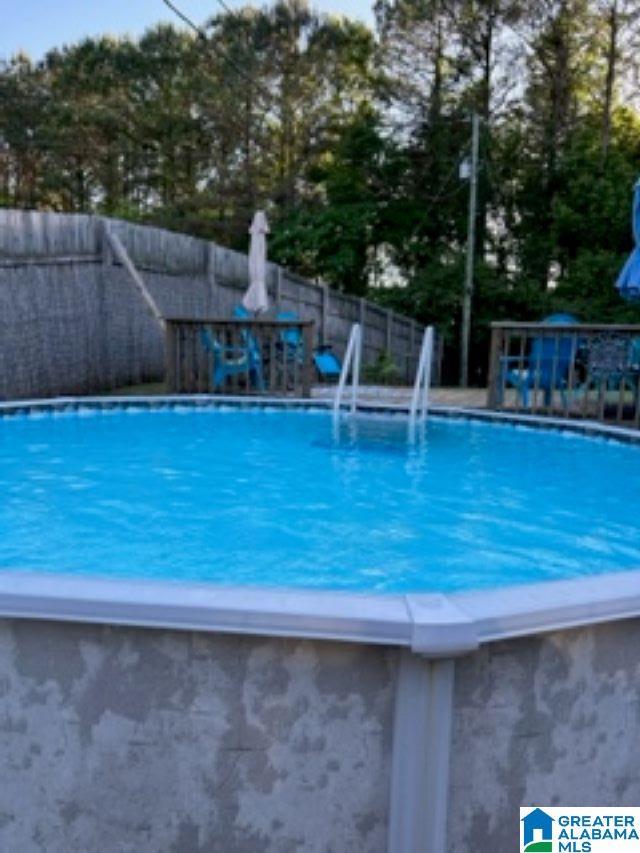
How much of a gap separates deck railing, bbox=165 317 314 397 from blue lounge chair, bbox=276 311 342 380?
0.04ft

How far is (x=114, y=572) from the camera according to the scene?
139 inches

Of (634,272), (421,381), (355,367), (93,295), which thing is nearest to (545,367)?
(634,272)

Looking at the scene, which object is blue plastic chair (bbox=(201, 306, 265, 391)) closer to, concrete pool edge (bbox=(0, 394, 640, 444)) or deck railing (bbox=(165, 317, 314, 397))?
deck railing (bbox=(165, 317, 314, 397))

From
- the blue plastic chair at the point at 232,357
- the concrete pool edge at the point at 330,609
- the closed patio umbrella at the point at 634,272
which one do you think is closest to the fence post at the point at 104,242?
the blue plastic chair at the point at 232,357

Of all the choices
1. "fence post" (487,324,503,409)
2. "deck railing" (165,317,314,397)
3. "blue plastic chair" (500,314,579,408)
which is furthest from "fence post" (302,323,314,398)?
"blue plastic chair" (500,314,579,408)

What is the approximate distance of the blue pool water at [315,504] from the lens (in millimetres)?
3670

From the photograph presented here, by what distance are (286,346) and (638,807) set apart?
709cm

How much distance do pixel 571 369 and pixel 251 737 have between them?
20.4ft

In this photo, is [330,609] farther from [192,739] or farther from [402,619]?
[192,739]

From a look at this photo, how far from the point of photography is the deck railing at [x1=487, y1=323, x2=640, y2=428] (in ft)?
23.6

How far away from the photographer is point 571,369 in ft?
24.2

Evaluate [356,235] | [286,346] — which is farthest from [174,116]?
[286,346]

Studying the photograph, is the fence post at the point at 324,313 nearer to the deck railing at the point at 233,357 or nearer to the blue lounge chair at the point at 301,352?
the blue lounge chair at the point at 301,352

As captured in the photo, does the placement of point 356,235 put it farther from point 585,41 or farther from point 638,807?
point 638,807
